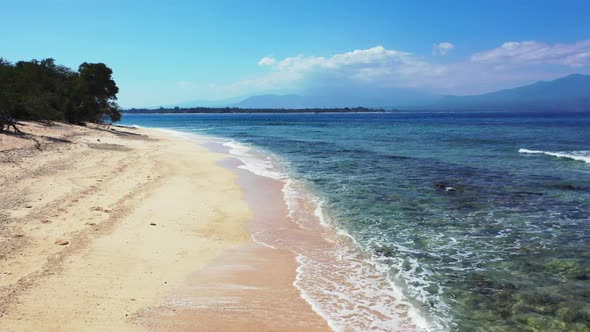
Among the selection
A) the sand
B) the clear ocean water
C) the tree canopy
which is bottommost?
the clear ocean water

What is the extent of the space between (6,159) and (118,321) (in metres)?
14.2

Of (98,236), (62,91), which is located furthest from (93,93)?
(98,236)

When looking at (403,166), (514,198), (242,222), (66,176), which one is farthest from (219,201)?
(403,166)

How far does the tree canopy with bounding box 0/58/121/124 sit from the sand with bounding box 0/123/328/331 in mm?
19992

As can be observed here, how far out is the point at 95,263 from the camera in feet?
25.2

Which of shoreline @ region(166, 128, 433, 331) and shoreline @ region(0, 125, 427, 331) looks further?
shoreline @ region(166, 128, 433, 331)

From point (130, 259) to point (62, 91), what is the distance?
43.5 metres

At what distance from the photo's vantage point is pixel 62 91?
44125 mm

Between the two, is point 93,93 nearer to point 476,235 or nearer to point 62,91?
point 62,91

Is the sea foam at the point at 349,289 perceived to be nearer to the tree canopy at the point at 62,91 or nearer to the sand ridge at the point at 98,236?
the sand ridge at the point at 98,236

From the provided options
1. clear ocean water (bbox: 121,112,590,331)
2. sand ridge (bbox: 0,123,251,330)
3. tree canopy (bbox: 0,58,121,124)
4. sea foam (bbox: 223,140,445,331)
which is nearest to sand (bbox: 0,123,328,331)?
sand ridge (bbox: 0,123,251,330)

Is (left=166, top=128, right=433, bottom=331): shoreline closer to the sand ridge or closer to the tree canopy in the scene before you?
the sand ridge

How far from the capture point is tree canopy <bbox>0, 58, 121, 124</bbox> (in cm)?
3238

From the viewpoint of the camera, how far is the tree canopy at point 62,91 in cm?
3238
